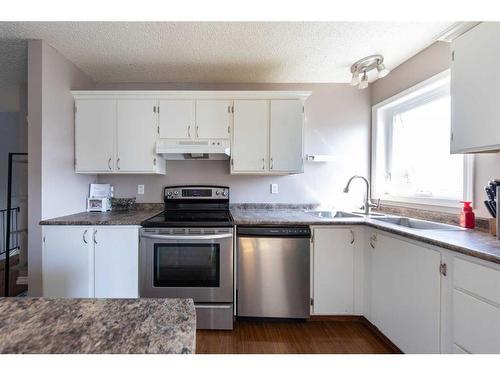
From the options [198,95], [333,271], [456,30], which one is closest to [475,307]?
[333,271]

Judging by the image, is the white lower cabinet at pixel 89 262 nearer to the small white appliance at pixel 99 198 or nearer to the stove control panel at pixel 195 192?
the small white appliance at pixel 99 198

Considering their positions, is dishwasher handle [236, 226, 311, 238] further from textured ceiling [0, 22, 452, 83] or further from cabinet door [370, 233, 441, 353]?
textured ceiling [0, 22, 452, 83]

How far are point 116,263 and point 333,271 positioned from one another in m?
1.85

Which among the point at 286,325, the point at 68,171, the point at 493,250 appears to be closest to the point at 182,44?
the point at 68,171

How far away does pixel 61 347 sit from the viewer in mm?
443

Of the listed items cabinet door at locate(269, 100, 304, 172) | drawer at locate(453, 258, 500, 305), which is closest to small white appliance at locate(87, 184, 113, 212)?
cabinet door at locate(269, 100, 304, 172)

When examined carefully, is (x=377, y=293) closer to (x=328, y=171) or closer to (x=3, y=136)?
(x=328, y=171)

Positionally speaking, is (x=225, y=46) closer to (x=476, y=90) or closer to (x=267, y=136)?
(x=267, y=136)

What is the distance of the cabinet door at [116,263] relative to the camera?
73.2 inches

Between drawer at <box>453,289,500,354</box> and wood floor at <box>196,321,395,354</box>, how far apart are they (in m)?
0.69

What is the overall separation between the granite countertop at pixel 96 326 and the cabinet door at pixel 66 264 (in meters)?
1.42

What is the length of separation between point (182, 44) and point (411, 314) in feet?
8.60

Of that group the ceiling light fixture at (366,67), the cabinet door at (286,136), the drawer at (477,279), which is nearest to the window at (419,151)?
the ceiling light fixture at (366,67)

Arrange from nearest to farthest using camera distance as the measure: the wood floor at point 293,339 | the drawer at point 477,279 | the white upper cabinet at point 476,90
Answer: the drawer at point 477,279, the white upper cabinet at point 476,90, the wood floor at point 293,339
